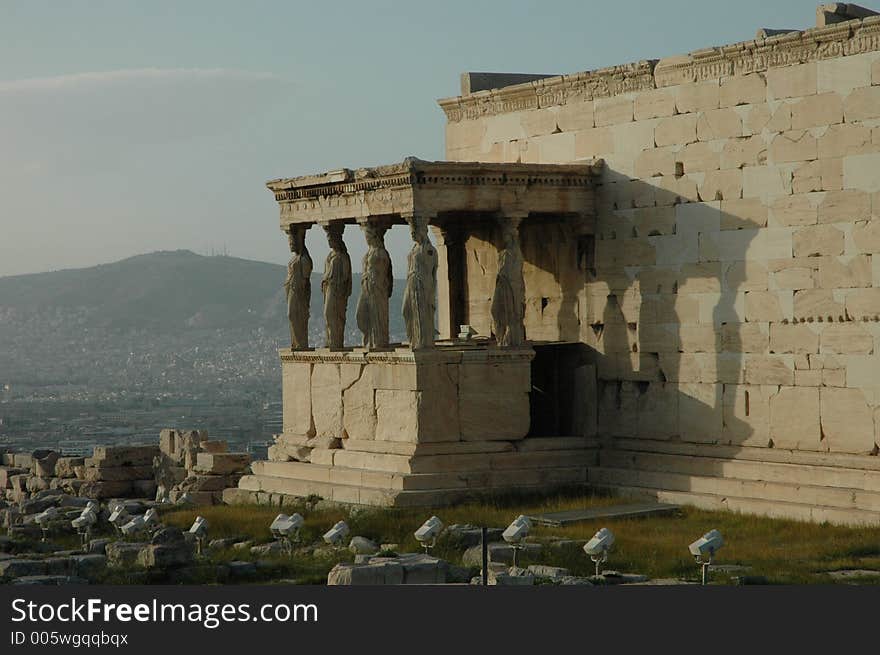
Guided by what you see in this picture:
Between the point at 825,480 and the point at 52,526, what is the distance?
358 inches

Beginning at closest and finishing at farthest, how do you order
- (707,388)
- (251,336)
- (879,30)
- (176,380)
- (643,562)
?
(643,562) < (879,30) < (707,388) < (176,380) < (251,336)

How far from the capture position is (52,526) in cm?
2345

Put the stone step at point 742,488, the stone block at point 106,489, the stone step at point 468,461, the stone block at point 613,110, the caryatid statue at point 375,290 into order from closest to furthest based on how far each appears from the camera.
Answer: the stone step at point 742,488
the stone step at point 468,461
the stone block at point 613,110
the caryatid statue at point 375,290
the stone block at point 106,489

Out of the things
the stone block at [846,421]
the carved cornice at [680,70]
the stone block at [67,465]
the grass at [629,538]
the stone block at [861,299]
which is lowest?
the grass at [629,538]

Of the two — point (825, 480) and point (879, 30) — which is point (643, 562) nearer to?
point (825, 480)

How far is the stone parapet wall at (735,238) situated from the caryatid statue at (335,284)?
8.68 ft

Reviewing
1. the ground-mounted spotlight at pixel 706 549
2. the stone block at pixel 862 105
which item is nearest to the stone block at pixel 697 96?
the stone block at pixel 862 105

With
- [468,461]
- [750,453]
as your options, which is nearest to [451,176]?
[468,461]

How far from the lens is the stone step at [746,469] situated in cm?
2028

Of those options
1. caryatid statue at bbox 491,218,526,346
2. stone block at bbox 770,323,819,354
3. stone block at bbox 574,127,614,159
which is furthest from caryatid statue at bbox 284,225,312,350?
stone block at bbox 770,323,819,354

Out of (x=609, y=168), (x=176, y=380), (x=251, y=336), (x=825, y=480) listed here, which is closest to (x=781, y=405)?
(x=825, y=480)

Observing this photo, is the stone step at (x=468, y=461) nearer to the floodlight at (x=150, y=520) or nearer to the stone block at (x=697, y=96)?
the floodlight at (x=150, y=520)

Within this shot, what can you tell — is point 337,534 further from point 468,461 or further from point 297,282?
point 297,282

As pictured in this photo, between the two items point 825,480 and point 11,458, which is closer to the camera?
point 825,480
